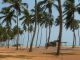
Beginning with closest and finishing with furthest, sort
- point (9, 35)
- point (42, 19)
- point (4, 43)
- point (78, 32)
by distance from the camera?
point (42, 19) → point (78, 32) → point (9, 35) → point (4, 43)

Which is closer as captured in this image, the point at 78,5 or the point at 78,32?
the point at 78,5

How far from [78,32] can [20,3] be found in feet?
113

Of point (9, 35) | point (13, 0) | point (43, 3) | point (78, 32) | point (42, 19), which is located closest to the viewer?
point (43, 3)

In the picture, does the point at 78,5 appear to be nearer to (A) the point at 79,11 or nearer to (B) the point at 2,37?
(A) the point at 79,11

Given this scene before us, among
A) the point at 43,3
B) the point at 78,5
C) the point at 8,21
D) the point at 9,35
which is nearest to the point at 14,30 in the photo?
the point at 9,35

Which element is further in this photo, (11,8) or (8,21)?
(8,21)

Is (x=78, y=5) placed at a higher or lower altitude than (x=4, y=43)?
higher

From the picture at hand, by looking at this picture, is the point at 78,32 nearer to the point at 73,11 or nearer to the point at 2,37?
the point at 73,11

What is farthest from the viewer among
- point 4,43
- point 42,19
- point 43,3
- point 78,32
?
point 4,43

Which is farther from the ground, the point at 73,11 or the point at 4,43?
the point at 73,11

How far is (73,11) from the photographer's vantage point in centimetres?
6644

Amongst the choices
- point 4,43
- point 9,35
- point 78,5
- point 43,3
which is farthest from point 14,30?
point 43,3

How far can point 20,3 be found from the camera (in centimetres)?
5988

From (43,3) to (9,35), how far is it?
52580 millimetres
